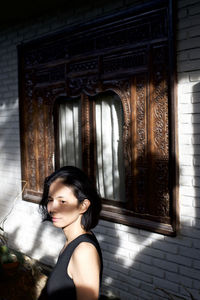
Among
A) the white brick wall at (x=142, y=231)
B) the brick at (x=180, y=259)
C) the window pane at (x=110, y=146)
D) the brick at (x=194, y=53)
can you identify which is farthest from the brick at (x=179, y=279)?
the brick at (x=194, y=53)

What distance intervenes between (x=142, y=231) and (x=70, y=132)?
61.5 inches

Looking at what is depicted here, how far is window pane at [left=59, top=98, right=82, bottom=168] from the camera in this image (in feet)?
12.4

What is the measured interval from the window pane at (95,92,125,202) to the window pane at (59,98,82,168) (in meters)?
0.35

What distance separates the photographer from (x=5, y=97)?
4.54 meters

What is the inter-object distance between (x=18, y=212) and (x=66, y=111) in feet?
5.91

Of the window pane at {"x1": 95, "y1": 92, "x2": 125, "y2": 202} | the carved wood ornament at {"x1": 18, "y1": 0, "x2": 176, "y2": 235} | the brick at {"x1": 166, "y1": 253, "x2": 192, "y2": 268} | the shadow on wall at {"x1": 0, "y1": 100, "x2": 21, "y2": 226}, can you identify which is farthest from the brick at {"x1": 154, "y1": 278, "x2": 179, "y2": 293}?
the shadow on wall at {"x1": 0, "y1": 100, "x2": 21, "y2": 226}

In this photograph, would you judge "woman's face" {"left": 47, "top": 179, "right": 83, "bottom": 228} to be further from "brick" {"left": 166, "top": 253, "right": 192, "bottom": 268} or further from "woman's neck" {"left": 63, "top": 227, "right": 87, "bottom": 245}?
"brick" {"left": 166, "top": 253, "right": 192, "bottom": 268}

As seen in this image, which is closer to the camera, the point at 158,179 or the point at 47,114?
the point at 158,179

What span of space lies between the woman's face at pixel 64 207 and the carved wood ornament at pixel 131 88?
4.91 feet

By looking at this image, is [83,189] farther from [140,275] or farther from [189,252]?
[140,275]

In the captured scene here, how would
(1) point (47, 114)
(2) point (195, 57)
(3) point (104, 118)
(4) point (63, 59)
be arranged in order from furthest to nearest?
(1) point (47, 114) → (4) point (63, 59) → (3) point (104, 118) → (2) point (195, 57)

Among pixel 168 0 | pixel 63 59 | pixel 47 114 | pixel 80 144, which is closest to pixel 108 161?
pixel 80 144

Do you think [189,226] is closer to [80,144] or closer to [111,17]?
[80,144]

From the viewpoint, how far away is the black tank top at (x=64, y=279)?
4.47 feet
